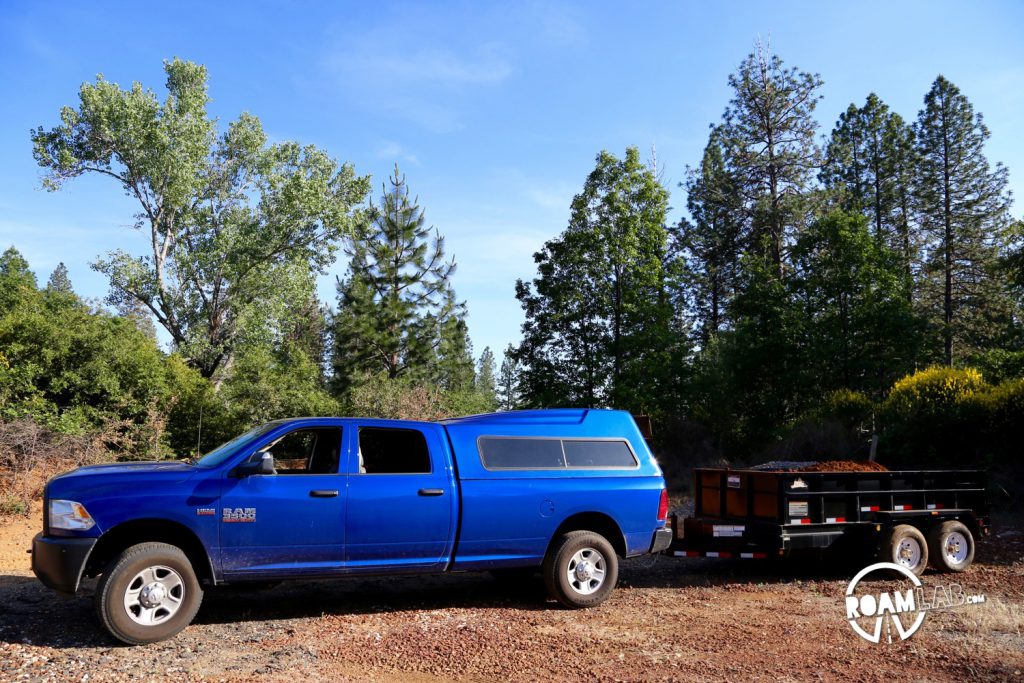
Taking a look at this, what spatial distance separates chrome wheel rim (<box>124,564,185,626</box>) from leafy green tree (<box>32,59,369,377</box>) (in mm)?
24959

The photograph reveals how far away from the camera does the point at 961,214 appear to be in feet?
119

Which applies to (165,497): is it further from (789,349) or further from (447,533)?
(789,349)

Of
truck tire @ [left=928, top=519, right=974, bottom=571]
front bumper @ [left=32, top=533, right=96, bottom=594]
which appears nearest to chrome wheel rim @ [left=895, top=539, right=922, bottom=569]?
truck tire @ [left=928, top=519, right=974, bottom=571]

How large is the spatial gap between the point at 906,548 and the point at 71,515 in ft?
31.9

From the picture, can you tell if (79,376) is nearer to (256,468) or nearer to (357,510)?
(256,468)

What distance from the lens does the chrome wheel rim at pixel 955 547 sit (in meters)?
10.2

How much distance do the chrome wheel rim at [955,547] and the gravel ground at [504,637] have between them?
71 centimetres

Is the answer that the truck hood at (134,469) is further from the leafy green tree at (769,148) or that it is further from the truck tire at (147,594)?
the leafy green tree at (769,148)

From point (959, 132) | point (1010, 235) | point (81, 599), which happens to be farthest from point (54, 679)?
point (959, 132)

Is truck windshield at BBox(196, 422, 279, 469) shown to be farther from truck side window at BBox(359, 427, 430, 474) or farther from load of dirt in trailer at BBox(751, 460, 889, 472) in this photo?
load of dirt in trailer at BBox(751, 460, 889, 472)

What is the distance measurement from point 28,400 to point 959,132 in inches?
1521

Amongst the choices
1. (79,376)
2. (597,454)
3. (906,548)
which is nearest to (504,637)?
(597,454)

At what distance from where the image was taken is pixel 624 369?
29812 millimetres

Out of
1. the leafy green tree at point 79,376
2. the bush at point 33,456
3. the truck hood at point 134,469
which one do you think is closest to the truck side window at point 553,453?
the truck hood at point 134,469
